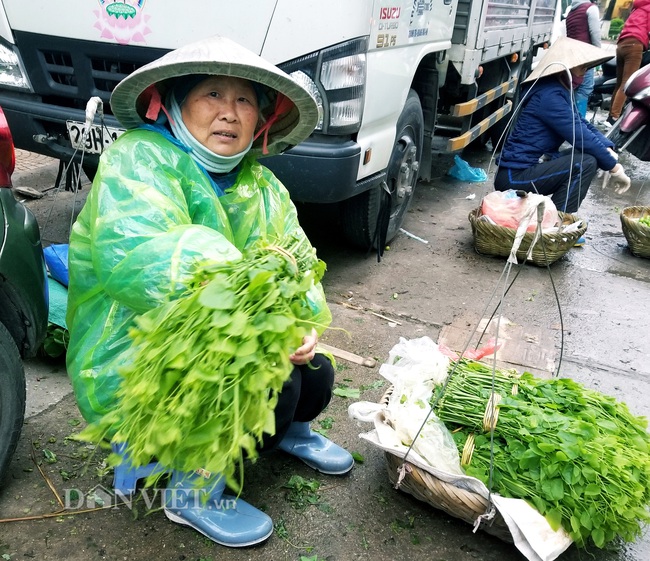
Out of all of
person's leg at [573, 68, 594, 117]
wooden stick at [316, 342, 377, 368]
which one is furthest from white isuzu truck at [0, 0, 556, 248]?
person's leg at [573, 68, 594, 117]

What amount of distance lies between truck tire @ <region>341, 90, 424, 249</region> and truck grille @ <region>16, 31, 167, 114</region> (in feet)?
5.22

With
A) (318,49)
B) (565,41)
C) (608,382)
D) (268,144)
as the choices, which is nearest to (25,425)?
(268,144)

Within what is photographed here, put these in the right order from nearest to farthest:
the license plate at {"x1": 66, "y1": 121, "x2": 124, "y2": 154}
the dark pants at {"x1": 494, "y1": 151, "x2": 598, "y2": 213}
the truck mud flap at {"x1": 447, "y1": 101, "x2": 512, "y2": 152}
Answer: the license plate at {"x1": 66, "y1": 121, "x2": 124, "y2": 154}
the dark pants at {"x1": 494, "y1": 151, "x2": 598, "y2": 213}
the truck mud flap at {"x1": 447, "y1": 101, "x2": 512, "y2": 152}

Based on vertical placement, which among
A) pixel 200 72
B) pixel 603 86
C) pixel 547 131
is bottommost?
pixel 603 86

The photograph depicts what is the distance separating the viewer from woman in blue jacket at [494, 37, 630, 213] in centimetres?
489

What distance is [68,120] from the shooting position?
3.60 meters

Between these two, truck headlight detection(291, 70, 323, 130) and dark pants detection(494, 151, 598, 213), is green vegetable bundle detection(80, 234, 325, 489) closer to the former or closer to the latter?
truck headlight detection(291, 70, 323, 130)

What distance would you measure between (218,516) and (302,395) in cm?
48

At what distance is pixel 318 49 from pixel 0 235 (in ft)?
6.02

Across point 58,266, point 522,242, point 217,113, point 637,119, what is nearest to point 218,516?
point 217,113

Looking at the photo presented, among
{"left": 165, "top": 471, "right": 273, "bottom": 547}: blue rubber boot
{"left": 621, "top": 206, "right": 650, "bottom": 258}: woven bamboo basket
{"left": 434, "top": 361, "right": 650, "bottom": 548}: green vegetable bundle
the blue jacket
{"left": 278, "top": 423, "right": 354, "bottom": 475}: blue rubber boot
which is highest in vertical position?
the blue jacket

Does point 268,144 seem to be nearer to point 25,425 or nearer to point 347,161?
point 347,161

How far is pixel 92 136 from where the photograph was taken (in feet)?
11.7

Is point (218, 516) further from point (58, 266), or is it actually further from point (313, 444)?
point (58, 266)
